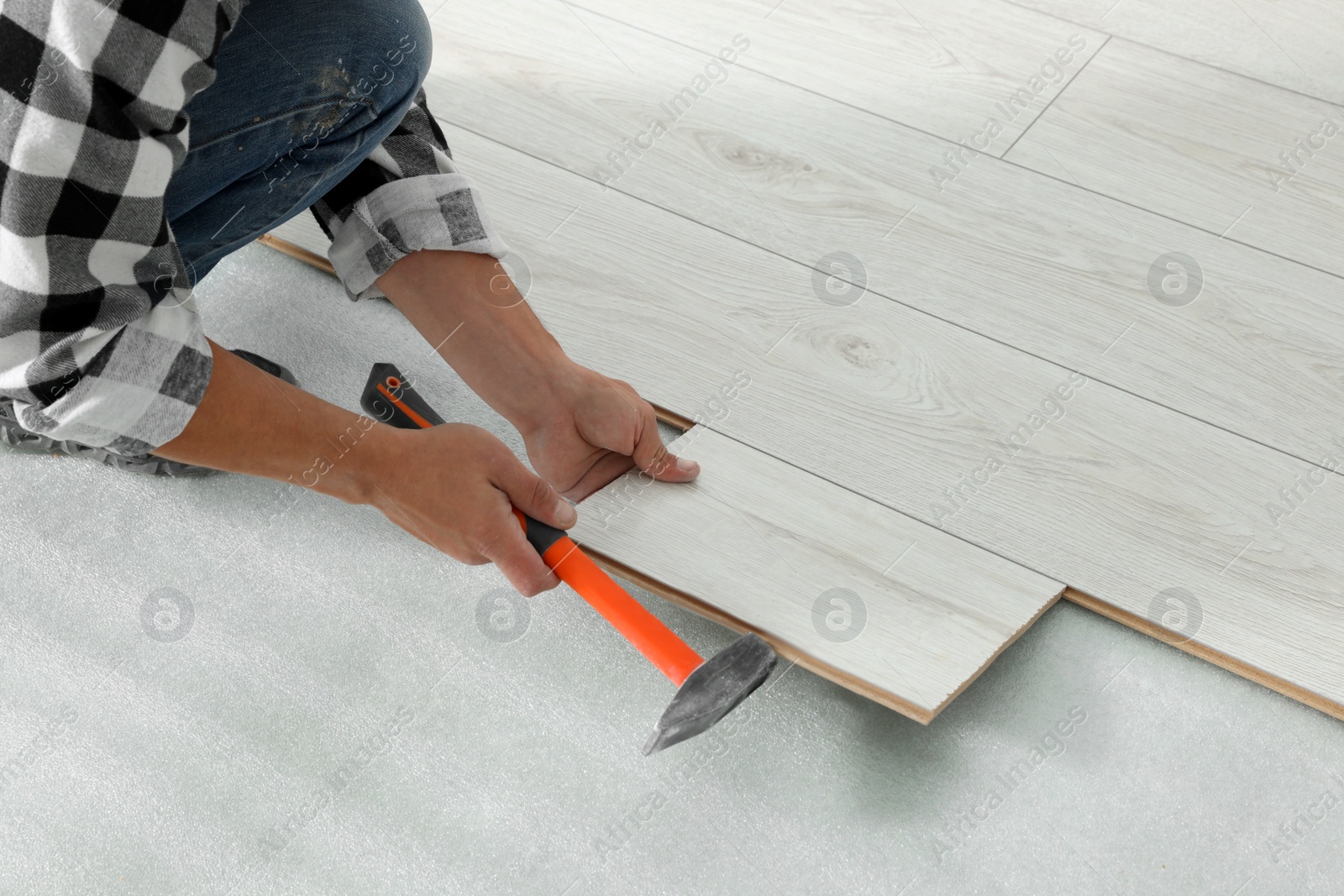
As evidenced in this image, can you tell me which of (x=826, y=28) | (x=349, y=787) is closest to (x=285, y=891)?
(x=349, y=787)

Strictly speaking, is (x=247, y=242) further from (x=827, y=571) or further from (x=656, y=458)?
(x=827, y=571)

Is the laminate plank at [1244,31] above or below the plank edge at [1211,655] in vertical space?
above

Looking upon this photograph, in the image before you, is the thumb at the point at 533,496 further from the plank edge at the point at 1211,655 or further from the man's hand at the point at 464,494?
the plank edge at the point at 1211,655

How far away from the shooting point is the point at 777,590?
85cm

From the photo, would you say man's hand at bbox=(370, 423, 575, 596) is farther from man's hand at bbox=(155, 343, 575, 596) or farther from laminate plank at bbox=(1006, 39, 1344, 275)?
laminate plank at bbox=(1006, 39, 1344, 275)

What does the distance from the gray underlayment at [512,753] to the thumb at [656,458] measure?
0.11 m

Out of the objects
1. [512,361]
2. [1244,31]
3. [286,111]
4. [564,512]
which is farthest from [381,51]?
[1244,31]

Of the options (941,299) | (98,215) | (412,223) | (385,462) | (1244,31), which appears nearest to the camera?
(98,215)

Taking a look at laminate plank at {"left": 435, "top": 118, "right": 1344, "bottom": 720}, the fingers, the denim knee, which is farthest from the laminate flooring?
the denim knee

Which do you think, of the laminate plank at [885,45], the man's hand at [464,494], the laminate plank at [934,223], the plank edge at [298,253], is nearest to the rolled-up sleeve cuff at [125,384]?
the man's hand at [464,494]

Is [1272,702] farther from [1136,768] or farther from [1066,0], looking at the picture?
[1066,0]

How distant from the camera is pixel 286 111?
75 centimetres

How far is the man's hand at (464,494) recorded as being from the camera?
76 cm

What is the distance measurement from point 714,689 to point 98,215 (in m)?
0.48
